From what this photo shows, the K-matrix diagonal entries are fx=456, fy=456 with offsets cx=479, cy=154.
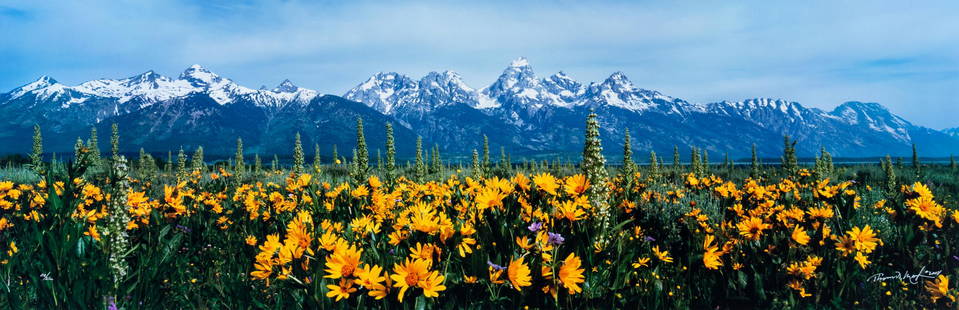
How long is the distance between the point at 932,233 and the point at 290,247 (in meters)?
A: 5.54

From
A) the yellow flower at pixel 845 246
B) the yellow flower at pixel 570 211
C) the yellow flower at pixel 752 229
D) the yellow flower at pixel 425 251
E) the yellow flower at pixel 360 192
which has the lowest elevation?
the yellow flower at pixel 845 246

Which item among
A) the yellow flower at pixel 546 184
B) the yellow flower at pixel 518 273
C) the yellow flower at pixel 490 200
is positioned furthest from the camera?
the yellow flower at pixel 546 184

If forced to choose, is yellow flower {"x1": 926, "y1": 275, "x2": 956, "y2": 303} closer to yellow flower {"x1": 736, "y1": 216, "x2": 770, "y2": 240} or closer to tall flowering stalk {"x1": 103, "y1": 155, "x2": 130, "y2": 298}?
yellow flower {"x1": 736, "y1": 216, "x2": 770, "y2": 240}

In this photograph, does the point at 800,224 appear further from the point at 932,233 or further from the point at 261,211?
the point at 261,211

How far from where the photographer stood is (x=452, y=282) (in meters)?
2.45

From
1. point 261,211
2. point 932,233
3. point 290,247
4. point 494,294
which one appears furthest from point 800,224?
point 261,211

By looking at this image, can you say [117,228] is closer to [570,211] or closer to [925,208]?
[570,211]

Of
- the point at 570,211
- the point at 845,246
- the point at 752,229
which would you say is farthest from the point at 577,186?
the point at 845,246

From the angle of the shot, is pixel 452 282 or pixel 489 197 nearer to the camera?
pixel 452 282

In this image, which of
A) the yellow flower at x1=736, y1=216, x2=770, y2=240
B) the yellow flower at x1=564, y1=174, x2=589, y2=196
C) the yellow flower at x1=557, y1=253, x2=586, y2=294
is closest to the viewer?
the yellow flower at x1=557, y1=253, x2=586, y2=294

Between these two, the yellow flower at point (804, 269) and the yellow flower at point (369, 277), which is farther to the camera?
the yellow flower at point (804, 269)
